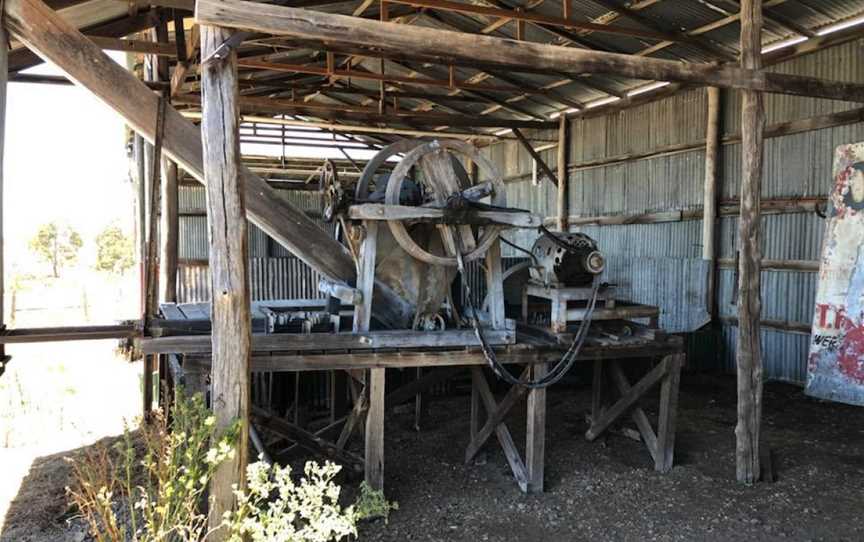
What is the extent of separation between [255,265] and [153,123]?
25.4 ft

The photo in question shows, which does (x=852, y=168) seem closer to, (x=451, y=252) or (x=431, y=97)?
(x=451, y=252)

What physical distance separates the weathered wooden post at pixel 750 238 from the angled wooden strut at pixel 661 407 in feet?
1.81

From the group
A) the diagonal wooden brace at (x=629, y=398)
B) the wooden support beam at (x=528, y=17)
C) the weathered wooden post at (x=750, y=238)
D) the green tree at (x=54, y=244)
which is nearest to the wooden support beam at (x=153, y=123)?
the diagonal wooden brace at (x=629, y=398)

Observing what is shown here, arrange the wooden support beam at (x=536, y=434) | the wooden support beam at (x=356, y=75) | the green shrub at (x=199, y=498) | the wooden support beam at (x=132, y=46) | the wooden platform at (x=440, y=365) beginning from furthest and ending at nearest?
the wooden support beam at (x=356, y=75) → the wooden support beam at (x=132, y=46) → the wooden support beam at (x=536, y=434) → the wooden platform at (x=440, y=365) → the green shrub at (x=199, y=498)

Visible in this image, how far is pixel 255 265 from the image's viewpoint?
459 inches

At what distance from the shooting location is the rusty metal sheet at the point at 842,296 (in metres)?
7.21

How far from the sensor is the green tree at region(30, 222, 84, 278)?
30.3 meters

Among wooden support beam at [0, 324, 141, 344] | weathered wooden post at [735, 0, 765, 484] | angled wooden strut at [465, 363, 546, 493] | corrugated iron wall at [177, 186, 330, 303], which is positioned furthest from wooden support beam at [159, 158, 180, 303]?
weathered wooden post at [735, 0, 765, 484]

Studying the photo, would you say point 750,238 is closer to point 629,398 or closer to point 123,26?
point 629,398

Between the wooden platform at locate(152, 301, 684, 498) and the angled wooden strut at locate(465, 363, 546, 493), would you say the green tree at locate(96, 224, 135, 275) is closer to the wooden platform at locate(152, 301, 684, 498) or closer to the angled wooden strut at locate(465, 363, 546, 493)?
the wooden platform at locate(152, 301, 684, 498)

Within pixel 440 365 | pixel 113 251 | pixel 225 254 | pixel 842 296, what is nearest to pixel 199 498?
pixel 225 254

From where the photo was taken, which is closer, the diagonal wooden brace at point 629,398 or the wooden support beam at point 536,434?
the wooden support beam at point 536,434

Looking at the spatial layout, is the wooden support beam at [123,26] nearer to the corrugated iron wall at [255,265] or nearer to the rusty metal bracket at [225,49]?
the corrugated iron wall at [255,265]

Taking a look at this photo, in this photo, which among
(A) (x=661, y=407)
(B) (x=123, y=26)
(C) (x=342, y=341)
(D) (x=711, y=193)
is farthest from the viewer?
(D) (x=711, y=193)
